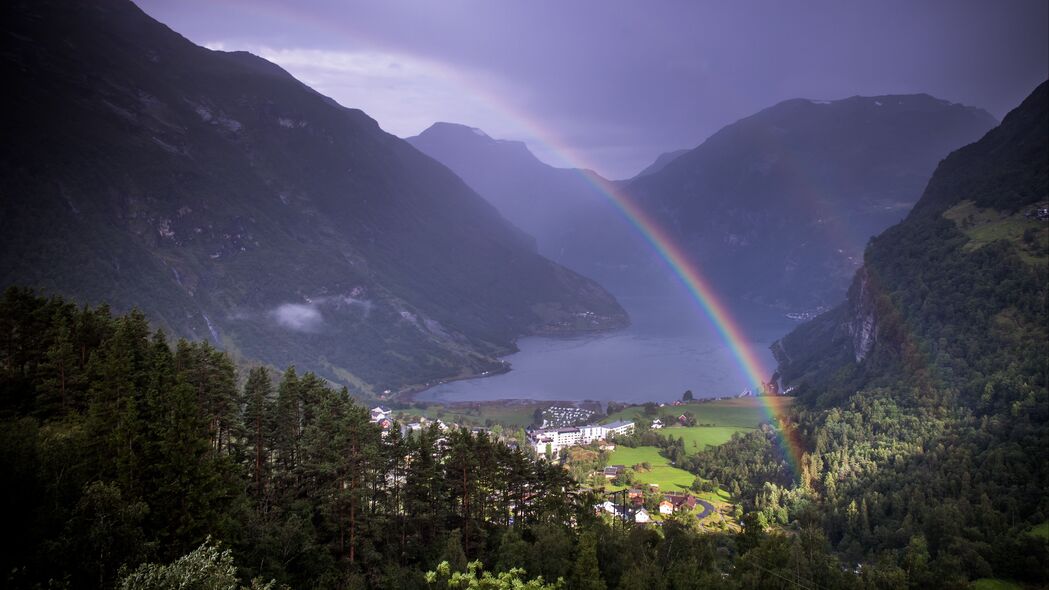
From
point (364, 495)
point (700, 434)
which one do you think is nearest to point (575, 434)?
point (700, 434)

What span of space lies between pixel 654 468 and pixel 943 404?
33.8 metres

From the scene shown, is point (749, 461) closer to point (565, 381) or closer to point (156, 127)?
point (565, 381)

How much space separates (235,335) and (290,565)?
13690 centimetres

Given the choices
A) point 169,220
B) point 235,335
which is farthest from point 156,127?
point 235,335

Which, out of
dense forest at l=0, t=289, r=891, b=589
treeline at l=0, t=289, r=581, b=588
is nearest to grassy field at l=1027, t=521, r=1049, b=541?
dense forest at l=0, t=289, r=891, b=589

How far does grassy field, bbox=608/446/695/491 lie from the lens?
2673 inches

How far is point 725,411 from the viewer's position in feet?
344

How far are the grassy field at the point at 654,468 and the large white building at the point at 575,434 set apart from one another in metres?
7.11

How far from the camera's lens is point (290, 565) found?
21.1 metres

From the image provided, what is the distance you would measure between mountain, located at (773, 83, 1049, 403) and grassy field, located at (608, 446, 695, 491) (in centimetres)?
3211

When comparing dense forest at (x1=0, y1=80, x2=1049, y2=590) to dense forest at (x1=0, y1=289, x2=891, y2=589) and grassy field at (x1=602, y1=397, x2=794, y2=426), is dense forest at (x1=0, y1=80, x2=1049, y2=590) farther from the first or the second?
grassy field at (x1=602, y1=397, x2=794, y2=426)

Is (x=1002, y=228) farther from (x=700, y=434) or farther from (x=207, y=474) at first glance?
(x=207, y=474)

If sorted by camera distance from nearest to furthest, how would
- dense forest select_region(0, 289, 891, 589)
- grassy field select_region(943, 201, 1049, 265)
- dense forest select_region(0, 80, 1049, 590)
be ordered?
dense forest select_region(0, 289, 891, 589), dense forest select_region(0, 80, 1049, 590), grassy field select_region(943, 201, 1049, 265)

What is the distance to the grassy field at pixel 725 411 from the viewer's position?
99.4 m
